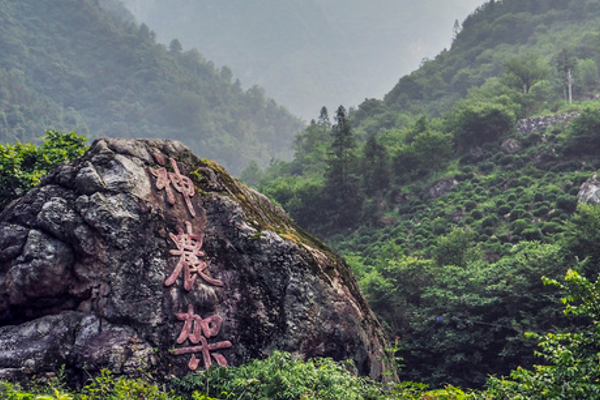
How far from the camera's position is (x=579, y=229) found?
15.6 meters

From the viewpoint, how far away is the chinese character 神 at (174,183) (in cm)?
974

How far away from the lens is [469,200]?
27.5m

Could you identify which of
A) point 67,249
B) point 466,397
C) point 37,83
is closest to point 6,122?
point 37,83

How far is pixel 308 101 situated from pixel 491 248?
545 feet

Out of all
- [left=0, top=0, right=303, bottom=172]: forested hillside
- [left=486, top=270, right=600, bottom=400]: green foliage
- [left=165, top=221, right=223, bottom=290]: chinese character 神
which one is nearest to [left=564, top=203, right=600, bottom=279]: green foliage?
[left=486, top=270, right=600, bottom=400]: green foliage

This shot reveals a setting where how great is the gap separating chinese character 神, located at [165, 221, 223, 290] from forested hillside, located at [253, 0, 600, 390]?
20.2ft

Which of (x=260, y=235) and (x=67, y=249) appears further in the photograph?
(x=260, y=235)

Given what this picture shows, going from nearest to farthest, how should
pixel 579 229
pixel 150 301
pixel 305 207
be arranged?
pixel 150 301
pixel 579 229
pixel 305 207

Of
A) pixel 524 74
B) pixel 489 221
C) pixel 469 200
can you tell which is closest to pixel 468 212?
pixel 469 200

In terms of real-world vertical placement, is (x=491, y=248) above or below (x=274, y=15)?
below

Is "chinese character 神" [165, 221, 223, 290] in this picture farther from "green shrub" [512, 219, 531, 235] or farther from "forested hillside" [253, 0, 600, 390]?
"green shrub" [512, 219, 531, 235]

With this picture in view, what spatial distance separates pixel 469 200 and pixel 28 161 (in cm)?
2099

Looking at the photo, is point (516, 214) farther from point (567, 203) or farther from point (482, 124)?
point (482, 124)

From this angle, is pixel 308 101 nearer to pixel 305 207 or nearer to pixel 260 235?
pixel 305 207
